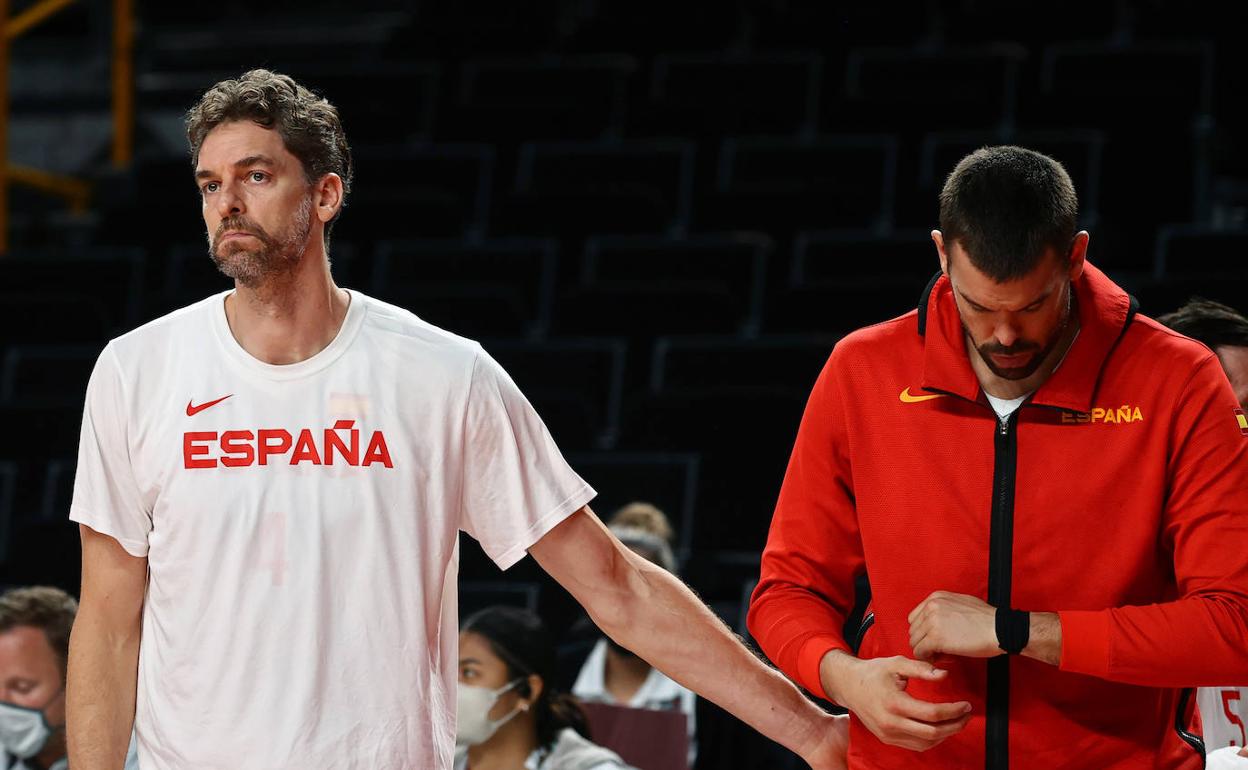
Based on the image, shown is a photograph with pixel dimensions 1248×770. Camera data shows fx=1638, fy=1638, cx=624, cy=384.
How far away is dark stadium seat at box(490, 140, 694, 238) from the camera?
6.67 meters

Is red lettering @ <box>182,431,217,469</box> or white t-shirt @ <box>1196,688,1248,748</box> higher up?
red lettering @ <box>182,431,217,469</box>

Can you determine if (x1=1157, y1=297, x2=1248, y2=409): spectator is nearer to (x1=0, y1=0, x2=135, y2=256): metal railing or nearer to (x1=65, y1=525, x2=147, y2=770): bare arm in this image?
(x1=65, y1=525, x2=147, y2=770): bare arm

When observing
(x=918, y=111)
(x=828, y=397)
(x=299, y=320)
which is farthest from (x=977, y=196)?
(x=918, y=111)

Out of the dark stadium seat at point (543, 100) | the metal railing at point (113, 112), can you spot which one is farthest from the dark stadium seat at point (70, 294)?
the dark stadium seat at point (543, 100)

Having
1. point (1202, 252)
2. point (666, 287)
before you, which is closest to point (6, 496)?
point (666, 287)

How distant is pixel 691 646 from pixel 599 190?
4.29 metres

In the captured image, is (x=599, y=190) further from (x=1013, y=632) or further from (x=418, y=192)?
(x=1013, y=632)

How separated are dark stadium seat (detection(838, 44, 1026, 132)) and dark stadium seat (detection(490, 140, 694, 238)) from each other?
75 centimetres

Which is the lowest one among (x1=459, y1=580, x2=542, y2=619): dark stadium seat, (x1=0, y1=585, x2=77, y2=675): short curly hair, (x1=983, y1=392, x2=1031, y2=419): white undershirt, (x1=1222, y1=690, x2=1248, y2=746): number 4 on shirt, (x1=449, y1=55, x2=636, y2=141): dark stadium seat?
(x1=0, y1=585, x2=77, y2=675): short curly hair

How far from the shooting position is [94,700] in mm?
2391

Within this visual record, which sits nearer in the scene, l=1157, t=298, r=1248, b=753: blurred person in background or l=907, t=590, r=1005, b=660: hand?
l=907, t=590, r=1005, b=660: hand

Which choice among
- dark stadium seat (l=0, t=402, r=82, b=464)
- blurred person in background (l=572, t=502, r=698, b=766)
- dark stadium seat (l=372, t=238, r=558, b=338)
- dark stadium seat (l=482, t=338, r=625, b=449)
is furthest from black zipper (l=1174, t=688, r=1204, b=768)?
dark stadium seat (l=0, t=402, r=82, b=464)

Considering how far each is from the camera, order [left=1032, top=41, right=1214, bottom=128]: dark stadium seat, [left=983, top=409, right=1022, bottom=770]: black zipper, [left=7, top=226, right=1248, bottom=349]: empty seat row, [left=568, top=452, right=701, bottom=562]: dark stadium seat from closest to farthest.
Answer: [left=983, top=409, right=1022, bottom=770]: black zipper
[left=568, top=452, right=701, bottom=562]: dark stadium seat
[left=7, top=226, right=1248, bottom=349]: empty seat row
[left=1032, top=41, right=1214, bottom=128]: dark stadium seat

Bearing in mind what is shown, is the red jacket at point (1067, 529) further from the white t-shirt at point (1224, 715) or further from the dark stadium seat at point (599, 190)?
the dark stadium seat at point (599, 190)
